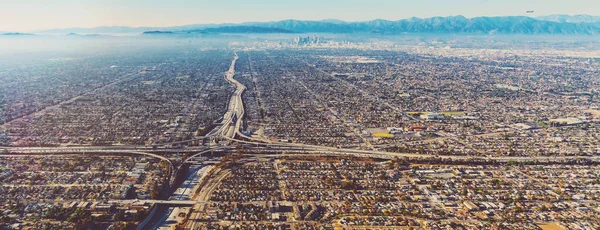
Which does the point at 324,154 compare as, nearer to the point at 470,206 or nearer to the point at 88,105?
the point at 470,206

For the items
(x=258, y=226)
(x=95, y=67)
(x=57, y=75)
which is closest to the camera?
(x=258, y=226)

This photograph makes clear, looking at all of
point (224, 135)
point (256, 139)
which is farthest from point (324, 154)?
point (224, 135)

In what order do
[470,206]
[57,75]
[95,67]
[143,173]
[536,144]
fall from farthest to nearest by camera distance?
[95,67], [57,75], [536,144], [143,173], [470,206]

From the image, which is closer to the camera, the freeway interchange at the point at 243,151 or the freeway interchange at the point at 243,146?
the freeway interchange at the point at 243,151

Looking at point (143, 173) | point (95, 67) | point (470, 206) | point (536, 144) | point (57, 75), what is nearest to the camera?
point (470, 206)

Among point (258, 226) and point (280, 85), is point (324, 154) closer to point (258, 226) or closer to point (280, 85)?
point (258, 226)

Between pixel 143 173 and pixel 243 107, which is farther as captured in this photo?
pixel 243 107

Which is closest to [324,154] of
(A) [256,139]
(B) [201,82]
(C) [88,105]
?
(A) [256,139]

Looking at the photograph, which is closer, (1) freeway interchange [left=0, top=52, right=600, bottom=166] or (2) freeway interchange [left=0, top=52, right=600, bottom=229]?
(2) freeway interchange [left=0, top=52, right=600, bottom=229]

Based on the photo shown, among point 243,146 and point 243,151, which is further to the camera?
point 243,146
